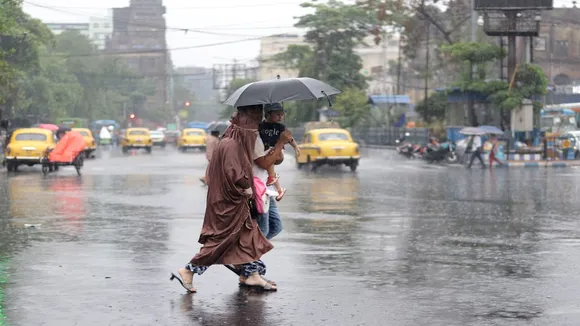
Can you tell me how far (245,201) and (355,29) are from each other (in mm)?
69718

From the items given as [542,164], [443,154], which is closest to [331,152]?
[443,154]

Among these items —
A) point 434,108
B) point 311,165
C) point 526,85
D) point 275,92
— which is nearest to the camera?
point 275,92

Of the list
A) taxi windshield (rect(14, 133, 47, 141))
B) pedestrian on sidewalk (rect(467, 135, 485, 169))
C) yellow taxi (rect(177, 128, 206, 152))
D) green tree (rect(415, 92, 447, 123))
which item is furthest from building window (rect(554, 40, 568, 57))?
taxi windshield (rect(14, 133, 47, 141))

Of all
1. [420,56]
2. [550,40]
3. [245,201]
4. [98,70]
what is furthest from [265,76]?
[245,201]

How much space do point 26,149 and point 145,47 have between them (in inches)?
5962

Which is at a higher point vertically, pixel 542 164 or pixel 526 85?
pixel 526 85

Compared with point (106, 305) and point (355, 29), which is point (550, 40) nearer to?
point (355, 29)

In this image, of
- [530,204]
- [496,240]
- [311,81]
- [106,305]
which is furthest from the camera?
[530,204]

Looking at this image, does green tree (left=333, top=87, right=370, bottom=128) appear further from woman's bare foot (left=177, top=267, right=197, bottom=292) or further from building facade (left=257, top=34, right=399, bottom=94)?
woman's bare foot (left=177, top=267, right=197, bottom=292)

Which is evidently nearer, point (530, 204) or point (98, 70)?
point (530, 204)

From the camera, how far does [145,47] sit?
609 feet

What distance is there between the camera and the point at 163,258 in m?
11.8

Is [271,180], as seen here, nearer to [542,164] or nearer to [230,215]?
[230,215]

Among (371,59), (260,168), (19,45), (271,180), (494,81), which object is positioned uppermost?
(371,59)
